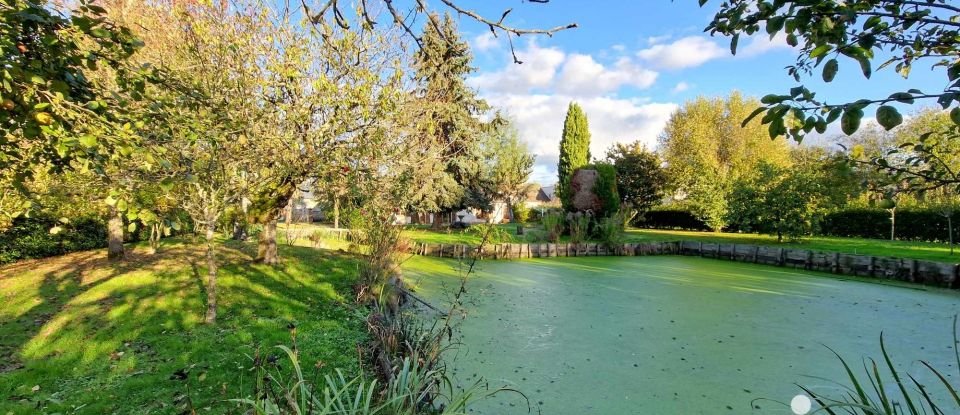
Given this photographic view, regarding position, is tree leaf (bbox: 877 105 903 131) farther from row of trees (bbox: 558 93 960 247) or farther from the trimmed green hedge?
the trimmed green hedge

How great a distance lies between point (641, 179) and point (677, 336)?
49.4 feet

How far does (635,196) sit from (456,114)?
841cm

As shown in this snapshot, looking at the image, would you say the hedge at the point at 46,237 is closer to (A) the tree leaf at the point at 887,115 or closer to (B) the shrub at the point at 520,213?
(A) the tree leaf at the point at 887,115

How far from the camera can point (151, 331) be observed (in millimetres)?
3266

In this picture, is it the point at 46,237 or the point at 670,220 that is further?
the point at 670,220

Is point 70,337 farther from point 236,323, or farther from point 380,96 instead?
point 380,96

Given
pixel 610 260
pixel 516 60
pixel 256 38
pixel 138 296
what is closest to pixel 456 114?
pixel 610 260

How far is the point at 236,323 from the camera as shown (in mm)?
3521

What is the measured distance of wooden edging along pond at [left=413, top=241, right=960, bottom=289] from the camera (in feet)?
21.3

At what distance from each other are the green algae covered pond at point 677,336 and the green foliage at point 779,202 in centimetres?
316

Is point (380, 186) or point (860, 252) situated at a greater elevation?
point (380, 186)

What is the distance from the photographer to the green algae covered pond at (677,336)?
278 centimetres

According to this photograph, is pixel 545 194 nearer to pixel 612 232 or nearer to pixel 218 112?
pixel 612 232

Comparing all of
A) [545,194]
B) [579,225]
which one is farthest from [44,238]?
[545,194]
